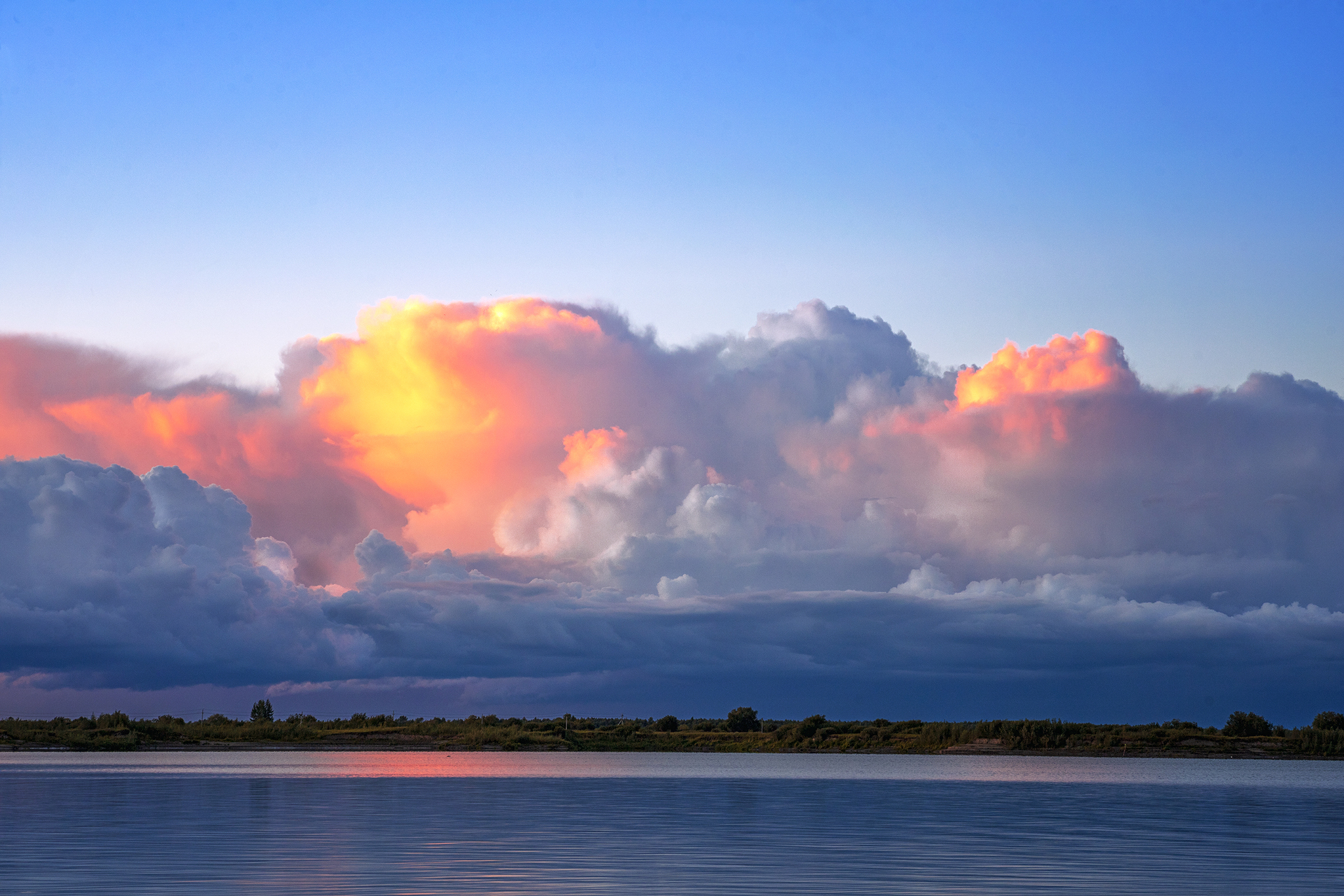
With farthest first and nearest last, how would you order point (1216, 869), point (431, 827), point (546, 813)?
point (546, 813), point (431, 827), point (1216, 869)

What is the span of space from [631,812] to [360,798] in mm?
18913

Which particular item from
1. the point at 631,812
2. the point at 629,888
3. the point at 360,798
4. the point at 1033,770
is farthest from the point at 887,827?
the point at 1033,770

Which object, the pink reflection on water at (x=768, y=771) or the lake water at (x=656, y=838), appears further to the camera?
the pink reflection on water at (x=768, y=771)

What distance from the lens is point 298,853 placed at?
39938mm

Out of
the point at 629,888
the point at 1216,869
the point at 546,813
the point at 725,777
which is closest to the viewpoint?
the point at 629,888

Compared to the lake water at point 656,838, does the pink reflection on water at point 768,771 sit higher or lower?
lower

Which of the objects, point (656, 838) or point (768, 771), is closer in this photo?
point (656, 838)

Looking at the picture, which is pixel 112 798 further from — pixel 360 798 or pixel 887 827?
pixel 887 827

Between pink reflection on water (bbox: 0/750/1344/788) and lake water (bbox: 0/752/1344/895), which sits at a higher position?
lake water (bbox: 0/752/1344/895)

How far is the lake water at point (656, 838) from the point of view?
3284 centimetres

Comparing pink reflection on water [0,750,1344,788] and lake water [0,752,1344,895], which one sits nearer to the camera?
lake water [0,752,1344,895]

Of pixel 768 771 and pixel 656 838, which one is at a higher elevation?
pixel 656 838

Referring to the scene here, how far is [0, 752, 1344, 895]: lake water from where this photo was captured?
32844 mm

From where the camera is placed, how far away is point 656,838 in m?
47.3
